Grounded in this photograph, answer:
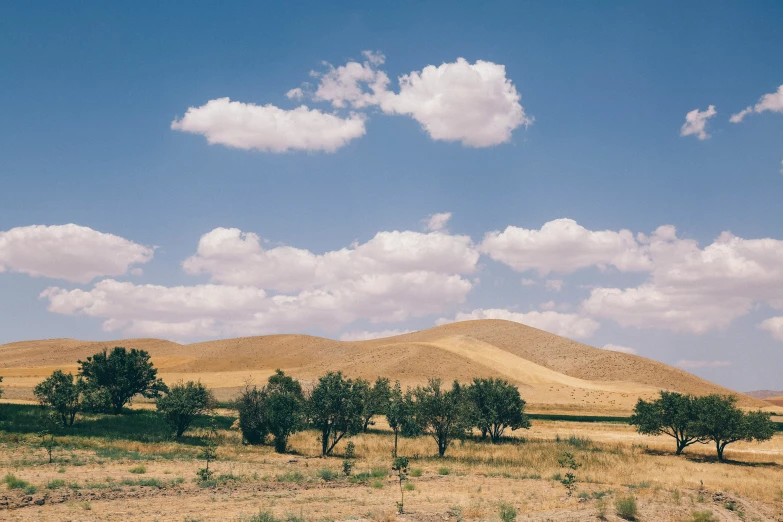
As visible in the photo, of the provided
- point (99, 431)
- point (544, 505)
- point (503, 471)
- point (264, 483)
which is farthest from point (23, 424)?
point (544, 505)

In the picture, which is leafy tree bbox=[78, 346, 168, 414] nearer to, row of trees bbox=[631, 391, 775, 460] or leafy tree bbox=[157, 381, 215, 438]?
leafy tree bbox=[157, 381, 215, 438]

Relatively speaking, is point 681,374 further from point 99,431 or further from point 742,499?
point 99,431

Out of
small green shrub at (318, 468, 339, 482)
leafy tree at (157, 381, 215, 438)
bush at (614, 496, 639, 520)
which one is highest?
leafy tree at (157, 381, 215, 438)

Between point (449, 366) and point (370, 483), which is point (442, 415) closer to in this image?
point (370, 483)

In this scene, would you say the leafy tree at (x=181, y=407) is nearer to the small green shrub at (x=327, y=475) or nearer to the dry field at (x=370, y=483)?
the dry field at (x=370, y=483)

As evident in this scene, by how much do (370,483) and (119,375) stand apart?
54697 millimetres

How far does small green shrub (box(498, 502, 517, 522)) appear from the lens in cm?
2238

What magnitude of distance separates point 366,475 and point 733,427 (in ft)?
120

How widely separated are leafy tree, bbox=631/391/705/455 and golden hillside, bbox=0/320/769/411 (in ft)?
167

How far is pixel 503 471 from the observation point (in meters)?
38.0

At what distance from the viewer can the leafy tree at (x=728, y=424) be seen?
49000 millimetres

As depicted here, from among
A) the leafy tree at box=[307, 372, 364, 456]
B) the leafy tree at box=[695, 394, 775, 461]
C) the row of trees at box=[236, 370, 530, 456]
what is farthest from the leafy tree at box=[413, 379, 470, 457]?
the leafy tree at box=[695, 394, 775, 461]

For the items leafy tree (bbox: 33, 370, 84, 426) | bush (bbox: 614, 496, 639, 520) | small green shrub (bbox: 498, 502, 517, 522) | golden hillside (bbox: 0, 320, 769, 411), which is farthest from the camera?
golden hillside (bbox: 0, 320, 769, 411)

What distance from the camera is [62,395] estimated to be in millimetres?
53844
